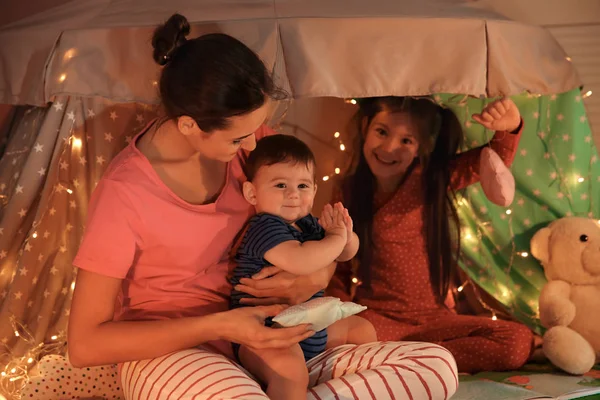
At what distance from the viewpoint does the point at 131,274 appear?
1.44m

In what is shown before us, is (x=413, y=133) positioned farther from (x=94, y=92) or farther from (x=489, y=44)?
(x=94, y=92)

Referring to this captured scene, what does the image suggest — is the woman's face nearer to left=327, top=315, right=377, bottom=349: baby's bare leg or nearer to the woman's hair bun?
the woman's hair bun

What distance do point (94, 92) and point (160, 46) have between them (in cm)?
40

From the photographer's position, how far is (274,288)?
4.75ft

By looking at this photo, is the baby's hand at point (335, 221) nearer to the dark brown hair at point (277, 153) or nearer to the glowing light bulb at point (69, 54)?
the dark brown hair at point (277, 153)

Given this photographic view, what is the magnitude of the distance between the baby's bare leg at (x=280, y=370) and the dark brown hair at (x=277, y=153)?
38 cm

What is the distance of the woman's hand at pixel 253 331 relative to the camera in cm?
131

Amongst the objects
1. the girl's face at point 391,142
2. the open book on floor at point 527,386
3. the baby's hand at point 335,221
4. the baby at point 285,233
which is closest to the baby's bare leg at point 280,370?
the baby at point 285,233

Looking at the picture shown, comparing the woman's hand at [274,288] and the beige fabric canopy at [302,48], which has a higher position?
the beige fabric canopy at [302,48]

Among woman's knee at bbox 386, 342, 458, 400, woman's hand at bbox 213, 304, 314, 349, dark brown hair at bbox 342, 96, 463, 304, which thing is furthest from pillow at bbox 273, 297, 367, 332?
dark brown hair at bbox 342, 96, 463, 304

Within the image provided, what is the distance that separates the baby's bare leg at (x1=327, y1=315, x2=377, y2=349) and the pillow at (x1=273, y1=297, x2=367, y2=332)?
206mm

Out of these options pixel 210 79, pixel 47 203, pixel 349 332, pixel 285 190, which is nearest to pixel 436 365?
pixel 349 332

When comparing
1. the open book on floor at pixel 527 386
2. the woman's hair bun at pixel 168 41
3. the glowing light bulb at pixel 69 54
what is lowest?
the open book on floor at pixel 527 386

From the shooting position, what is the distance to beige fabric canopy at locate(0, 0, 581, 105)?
5.62ft
